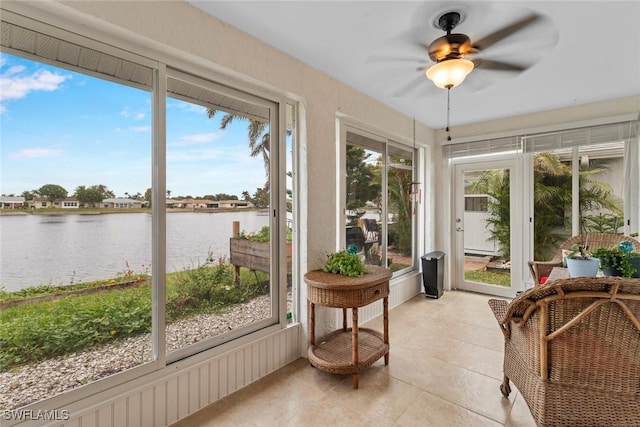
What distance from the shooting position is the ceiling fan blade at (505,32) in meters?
1.86

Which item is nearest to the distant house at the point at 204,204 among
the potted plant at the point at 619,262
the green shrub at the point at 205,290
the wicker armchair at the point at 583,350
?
the green shrub at the point at 205,290

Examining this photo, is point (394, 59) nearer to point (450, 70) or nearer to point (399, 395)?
point (450, 70)

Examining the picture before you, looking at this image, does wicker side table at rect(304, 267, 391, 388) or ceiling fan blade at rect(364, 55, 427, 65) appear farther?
ceiling fan blade at rect(364, 55, 427, 65)

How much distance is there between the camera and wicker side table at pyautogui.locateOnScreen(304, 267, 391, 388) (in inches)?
81.7

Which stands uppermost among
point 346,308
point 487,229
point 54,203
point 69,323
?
point 54,203

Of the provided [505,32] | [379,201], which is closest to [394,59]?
[505,32]

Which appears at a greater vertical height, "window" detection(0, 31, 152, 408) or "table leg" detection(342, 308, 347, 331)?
"window" detection(0, 31, 152, 408)

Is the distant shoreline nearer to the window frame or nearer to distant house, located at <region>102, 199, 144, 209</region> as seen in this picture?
distant house, located at <region>102, 199, 144, 209</region>

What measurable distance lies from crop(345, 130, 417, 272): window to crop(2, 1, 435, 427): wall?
48cm

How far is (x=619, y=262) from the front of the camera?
185 centimetres

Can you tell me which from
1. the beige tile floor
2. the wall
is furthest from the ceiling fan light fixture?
the beige tile floor

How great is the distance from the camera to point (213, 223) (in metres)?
2.12

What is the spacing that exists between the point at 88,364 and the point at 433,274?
375cm

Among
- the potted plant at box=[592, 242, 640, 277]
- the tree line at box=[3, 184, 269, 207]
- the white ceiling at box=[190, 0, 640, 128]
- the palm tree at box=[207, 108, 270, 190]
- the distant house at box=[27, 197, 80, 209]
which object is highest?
the white ceiling at box=[190, 0, 640, 128]
